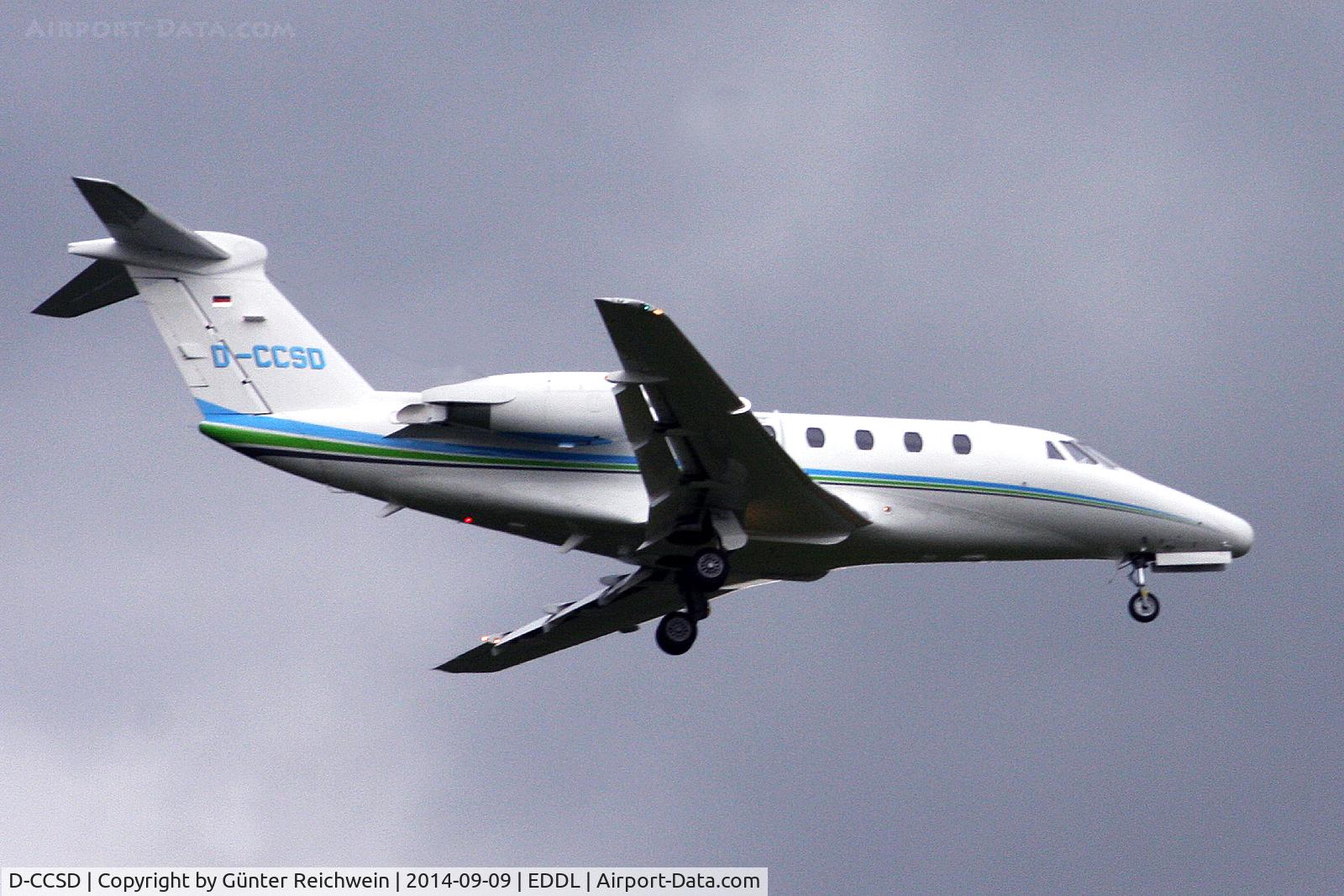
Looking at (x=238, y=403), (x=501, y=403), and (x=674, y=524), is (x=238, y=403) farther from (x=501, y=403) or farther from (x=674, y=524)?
(x=674, y=524)

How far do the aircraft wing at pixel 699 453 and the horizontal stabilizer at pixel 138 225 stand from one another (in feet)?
19.0

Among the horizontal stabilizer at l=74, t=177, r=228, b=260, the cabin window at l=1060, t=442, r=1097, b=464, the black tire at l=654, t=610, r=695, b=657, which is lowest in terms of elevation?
the black tire at l=654, t=610, r=695, b=657

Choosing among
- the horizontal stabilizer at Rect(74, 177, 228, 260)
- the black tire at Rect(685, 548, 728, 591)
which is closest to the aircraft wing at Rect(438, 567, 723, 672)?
the black tire at Rect(685, 548, 728, 591)

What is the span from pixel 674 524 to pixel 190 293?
6630 mm

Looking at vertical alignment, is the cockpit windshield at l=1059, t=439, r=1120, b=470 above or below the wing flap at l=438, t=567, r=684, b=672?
above

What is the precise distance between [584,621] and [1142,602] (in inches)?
308

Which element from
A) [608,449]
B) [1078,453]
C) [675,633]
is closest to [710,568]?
[675,633]

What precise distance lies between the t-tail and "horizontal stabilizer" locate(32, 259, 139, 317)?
0.03ft

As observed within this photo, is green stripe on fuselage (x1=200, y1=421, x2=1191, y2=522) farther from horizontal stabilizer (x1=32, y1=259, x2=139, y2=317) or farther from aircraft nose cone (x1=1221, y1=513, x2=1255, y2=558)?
aircraft nose cone (x1=1221, y1=513, x2=1255, y2=558)

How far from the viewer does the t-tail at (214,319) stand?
22.6 metres

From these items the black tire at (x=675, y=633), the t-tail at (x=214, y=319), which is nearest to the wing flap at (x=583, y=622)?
the black tire at (x=675, y=633)

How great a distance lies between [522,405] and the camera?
22.1 meters

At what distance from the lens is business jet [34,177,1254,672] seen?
2194 cm

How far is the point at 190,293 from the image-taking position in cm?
2295
